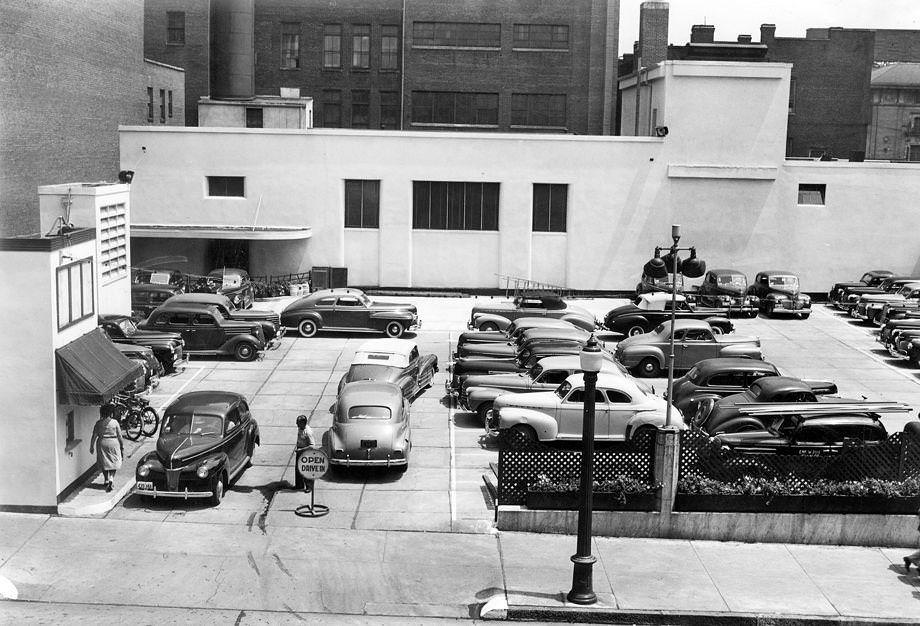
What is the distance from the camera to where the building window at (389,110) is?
67938mm

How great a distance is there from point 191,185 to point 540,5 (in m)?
28.0

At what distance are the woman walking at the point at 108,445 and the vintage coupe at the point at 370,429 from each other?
3.97 m

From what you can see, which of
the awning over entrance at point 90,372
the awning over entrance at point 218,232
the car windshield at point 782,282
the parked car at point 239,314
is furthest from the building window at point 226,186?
the awning over entrance at point 90,372

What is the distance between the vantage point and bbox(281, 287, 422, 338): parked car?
3544cm

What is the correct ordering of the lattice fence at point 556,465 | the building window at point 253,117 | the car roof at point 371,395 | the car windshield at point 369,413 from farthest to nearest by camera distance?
the building window at point 253,117, the car roof at point 371,395, the car windshield at point 369,413, the lattice fence at point 556,465

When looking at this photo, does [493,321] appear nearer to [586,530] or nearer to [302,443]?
[302,443]

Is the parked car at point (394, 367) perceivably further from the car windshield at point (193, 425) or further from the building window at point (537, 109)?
the building window at point (537, 109)

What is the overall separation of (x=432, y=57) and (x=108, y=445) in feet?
162

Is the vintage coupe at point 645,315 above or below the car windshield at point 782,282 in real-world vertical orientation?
below

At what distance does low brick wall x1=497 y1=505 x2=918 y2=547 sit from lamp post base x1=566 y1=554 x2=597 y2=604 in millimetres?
2885

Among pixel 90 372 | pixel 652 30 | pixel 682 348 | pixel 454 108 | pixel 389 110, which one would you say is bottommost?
pixel 682 348

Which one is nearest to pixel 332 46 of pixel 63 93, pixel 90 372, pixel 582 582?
pixel 63 93

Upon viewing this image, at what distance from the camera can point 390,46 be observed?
6738 centimetres

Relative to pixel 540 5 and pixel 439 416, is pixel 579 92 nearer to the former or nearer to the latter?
pixel 540 5
